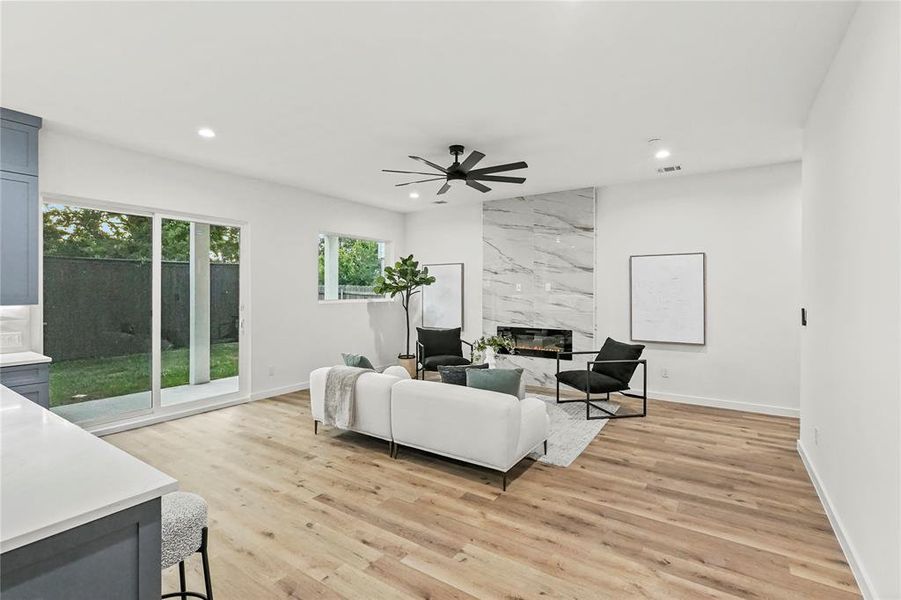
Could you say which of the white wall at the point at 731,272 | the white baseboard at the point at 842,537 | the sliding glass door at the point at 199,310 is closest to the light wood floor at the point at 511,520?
the white baseboard at the point at 842,537

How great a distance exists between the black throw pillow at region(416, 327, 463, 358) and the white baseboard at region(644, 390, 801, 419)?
2699 mm

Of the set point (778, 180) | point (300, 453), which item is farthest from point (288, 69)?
point (778, 180)

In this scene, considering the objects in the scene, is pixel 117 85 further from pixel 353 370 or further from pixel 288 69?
pixel 353 370

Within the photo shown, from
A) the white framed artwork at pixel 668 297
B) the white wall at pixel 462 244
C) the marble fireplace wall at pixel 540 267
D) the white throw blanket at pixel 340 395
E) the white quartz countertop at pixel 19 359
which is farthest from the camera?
the white wall at pixel 462 244

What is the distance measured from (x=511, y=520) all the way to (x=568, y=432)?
5.88 feet

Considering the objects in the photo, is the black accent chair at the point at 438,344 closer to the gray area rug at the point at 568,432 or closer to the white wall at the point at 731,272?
the gray area rug at the point at 568,432

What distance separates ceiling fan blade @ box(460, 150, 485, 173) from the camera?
3670mm

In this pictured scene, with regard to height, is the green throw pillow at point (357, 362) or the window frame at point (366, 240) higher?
the window frame at point (366, 240)

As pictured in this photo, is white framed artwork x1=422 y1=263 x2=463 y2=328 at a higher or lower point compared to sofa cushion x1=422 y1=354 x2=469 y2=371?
higher

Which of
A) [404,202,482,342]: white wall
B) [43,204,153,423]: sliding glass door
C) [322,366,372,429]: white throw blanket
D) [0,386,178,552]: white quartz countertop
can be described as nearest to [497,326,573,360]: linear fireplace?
[404,202,482,342]: white wall

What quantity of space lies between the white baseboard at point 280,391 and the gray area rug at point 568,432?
134 inches

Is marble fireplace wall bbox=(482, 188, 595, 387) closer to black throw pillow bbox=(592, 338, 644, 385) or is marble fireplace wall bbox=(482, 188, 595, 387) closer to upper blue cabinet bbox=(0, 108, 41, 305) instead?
black throw pillow bbox=(592, 338, 644, 385)

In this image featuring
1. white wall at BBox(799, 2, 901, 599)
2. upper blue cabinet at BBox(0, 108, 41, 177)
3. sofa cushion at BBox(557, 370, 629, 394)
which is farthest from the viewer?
sofa cushion at BBox(557, 370, 629, 394)

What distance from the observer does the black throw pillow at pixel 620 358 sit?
4.90 metres
